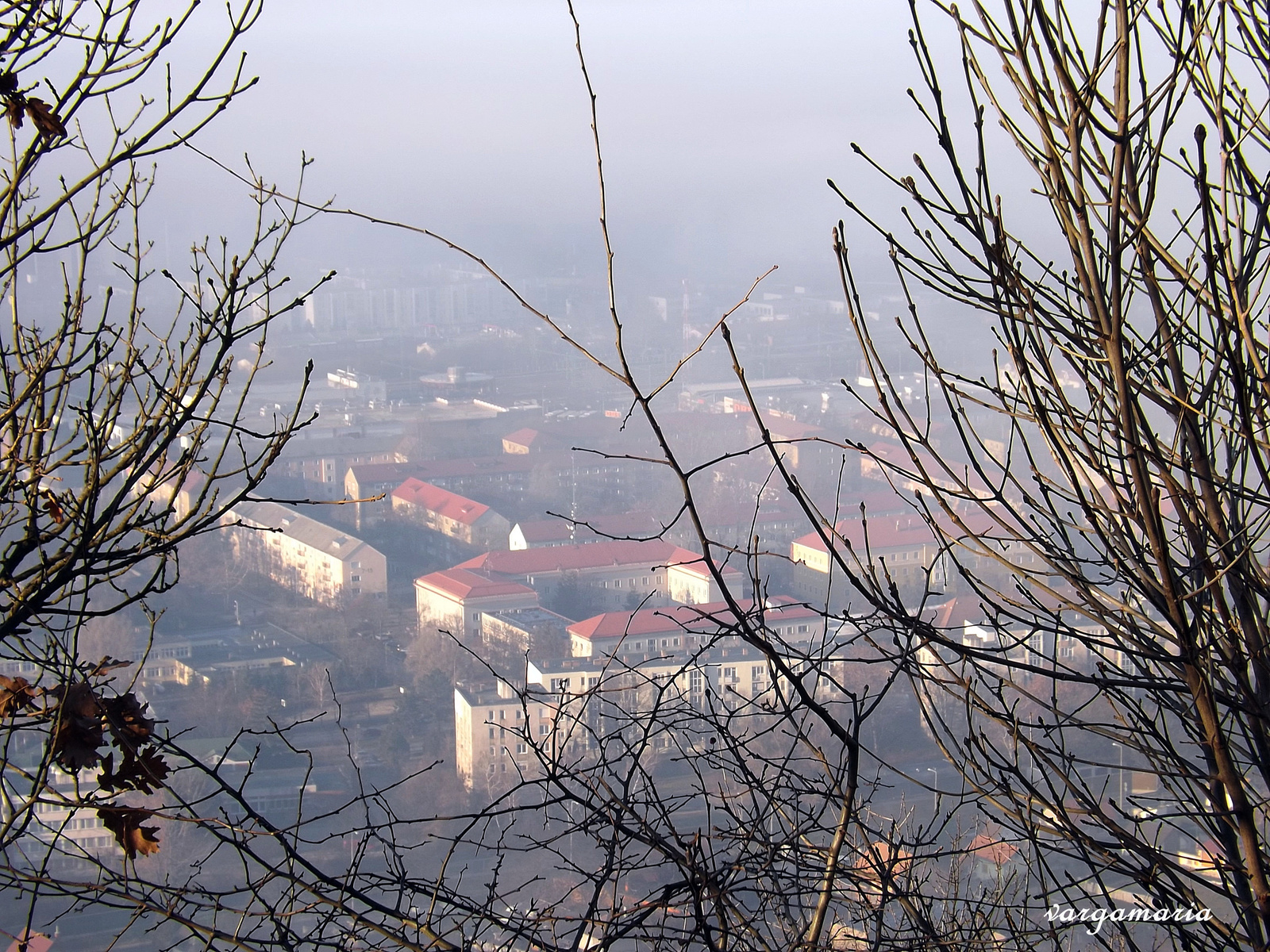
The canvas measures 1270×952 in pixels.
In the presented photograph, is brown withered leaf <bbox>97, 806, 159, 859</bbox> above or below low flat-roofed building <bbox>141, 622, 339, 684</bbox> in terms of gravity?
above

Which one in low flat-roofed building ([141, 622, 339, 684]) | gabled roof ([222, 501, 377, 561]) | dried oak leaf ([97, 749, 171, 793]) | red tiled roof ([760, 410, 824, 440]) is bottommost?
low flat-roofed building ([141, 622, 339, 684])

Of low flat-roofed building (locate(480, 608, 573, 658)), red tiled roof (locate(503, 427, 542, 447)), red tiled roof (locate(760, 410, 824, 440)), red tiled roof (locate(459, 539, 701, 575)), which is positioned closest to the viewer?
low flat-roofed building (locate(480, 608, 573, 658))

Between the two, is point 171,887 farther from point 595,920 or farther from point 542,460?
point 542,460

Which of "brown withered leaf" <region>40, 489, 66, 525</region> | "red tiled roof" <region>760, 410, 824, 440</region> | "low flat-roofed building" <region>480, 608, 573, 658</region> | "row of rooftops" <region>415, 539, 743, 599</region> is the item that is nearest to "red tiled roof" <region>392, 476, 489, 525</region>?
"row of rooftops" <region>415, 539, 743, 599</region>

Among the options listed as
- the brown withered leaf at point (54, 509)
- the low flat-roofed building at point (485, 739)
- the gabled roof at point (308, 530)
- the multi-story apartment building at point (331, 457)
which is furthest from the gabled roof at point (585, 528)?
the brown withered leaf at point (54, 509)

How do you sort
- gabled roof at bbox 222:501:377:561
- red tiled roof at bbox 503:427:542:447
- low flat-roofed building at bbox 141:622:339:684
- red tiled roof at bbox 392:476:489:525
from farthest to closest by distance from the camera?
red tiled roof at bbox 503:427:542:447 < red tiled roof at bbox 392:476:489:525 < gabled roof at bbox 222:501:377:561 < low flat-roofed building at bbox 141:622:339:684

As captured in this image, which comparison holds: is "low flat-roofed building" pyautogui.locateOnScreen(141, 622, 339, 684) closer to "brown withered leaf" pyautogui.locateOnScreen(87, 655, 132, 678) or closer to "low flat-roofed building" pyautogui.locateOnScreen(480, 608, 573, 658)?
"low flat-roofed building" pyautogui.locateOnScreen(480, 608, 573, 658)

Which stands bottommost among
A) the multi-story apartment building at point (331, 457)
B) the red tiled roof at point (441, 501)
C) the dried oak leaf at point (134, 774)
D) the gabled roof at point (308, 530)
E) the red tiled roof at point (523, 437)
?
the gabled roof at point (308, 530)

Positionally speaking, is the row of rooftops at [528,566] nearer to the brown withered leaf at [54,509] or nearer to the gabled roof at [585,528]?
the gabled roof at [585,528]
